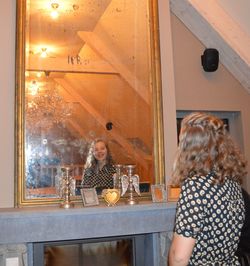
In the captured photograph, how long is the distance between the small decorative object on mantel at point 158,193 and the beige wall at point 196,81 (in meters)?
1.26

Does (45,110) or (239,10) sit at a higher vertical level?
(239,10)

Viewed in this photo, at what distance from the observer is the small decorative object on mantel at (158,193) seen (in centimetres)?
282

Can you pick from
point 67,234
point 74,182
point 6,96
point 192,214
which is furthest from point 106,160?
point 192,214

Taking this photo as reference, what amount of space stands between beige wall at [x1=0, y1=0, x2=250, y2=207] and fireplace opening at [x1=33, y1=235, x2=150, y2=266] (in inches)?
19.0

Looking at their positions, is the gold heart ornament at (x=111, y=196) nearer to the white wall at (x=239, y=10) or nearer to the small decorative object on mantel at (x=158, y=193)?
the small decorative object on mantel at (x=158, y=193)

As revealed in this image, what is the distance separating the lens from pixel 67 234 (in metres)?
2.46

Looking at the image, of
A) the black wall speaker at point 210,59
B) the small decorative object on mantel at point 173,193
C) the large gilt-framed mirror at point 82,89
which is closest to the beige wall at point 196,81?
the black wall speaker at point 210,59

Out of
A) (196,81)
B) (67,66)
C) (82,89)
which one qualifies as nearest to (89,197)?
(82,89)

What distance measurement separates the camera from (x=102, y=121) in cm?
286

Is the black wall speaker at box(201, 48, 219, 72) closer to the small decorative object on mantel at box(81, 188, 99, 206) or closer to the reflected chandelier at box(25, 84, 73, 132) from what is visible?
the reflected chandelier at box(25, 84, 73, 132)

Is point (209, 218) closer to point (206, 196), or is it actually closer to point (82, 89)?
point (206, 196)

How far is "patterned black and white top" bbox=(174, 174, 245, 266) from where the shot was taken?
154cm

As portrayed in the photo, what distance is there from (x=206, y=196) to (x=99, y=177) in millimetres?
1392

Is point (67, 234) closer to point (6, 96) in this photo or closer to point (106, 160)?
point (106, 160)
